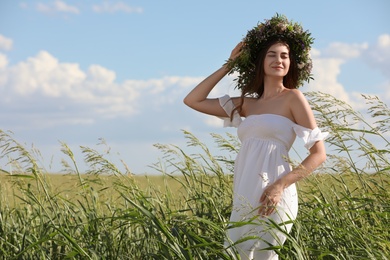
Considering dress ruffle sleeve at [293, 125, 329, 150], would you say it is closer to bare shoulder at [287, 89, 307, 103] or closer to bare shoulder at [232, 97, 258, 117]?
bare shoulder at [287, 89, 307, 103]

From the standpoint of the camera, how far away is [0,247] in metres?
4.35

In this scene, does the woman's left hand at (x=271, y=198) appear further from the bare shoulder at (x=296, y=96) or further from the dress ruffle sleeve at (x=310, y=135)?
the bare shoulder at (x=296, y=96)

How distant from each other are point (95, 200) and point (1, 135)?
79cm

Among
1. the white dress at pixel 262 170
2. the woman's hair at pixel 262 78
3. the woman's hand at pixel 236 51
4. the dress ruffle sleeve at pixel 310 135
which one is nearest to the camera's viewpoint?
the white dress at pixel 262 170

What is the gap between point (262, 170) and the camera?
12.5ft

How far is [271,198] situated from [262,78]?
93 cm

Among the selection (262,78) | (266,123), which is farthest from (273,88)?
(266,123)

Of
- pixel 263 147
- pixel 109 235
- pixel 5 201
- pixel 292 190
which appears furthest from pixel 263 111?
pixel 5 201

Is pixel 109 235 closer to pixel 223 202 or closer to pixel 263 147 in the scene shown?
pixel 223 202

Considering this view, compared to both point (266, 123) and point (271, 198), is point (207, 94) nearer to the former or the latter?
point (266, 123)

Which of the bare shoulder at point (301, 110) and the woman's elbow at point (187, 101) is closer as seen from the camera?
the bare shoulder at point (301, 110)

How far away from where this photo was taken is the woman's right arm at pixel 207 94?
14.4 ft

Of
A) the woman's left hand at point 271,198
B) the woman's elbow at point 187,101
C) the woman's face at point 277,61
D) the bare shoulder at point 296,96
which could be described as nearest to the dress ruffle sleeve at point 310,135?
the bare shoulder at point 296,96

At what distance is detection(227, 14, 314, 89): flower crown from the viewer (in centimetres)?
427
